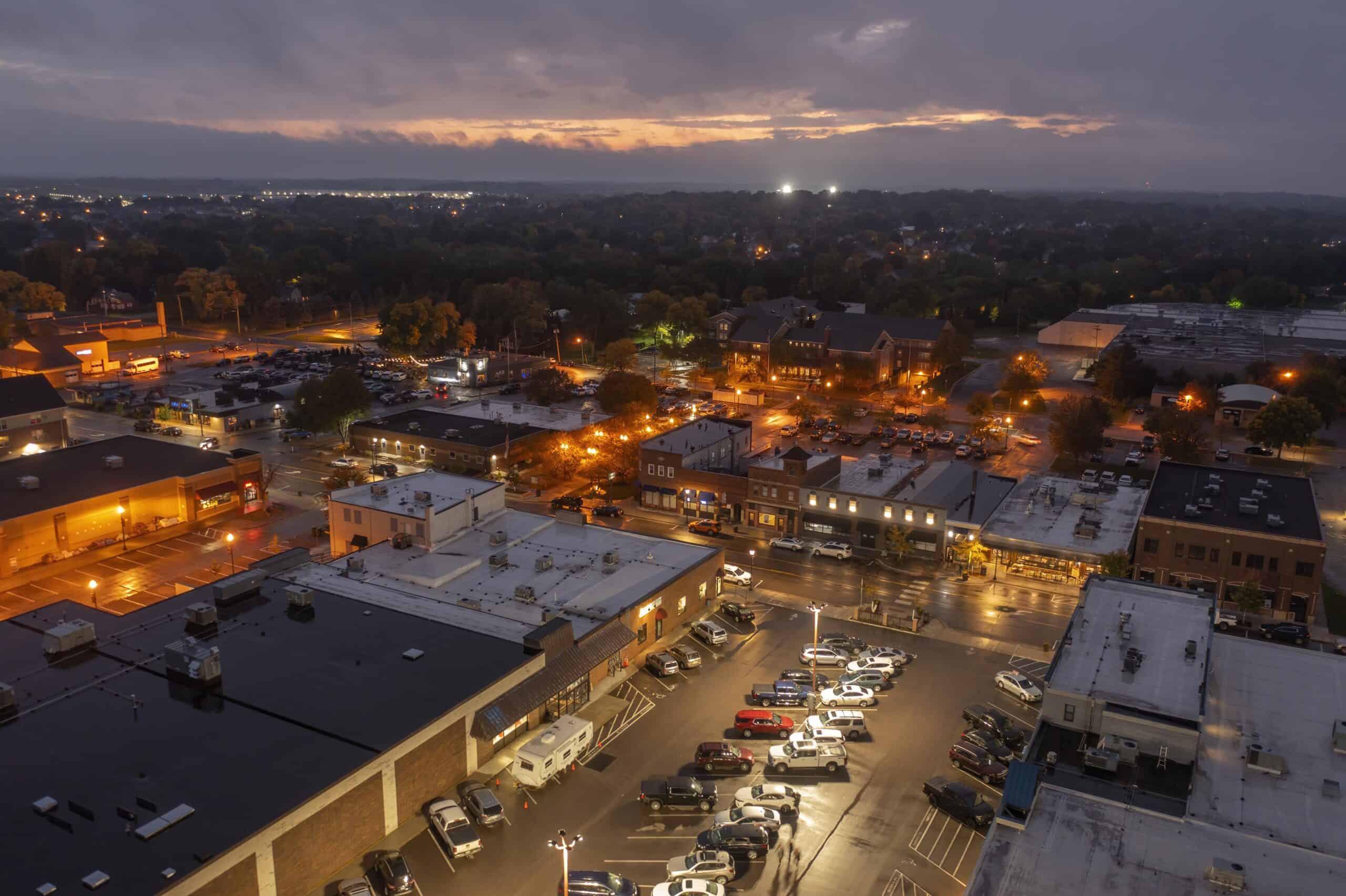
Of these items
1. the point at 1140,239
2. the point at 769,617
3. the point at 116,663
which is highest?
the point at 1140,239

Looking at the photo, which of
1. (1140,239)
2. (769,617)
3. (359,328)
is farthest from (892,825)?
(1140,239)

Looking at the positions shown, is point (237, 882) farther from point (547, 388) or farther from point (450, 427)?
point (547, 388)

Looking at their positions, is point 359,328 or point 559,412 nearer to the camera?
point 559,412

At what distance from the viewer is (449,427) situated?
50188 mm

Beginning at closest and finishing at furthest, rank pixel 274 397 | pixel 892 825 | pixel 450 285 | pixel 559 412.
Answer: pixel 892 825, pixel 559 412, pixel 274 397, pixel 450 285

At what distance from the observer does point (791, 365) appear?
7288cm

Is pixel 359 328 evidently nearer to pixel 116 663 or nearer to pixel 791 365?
pixel 791 365

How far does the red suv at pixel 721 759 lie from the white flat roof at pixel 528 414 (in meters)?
28.7

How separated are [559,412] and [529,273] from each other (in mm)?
64515

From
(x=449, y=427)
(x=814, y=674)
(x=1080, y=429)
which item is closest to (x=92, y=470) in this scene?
(x=449, y=427)

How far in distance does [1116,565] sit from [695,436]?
2012 cm

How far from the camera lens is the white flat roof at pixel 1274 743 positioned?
17672 mm

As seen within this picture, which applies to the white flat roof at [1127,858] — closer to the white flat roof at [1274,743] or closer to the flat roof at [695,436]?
the white flat roof at [1274,743]

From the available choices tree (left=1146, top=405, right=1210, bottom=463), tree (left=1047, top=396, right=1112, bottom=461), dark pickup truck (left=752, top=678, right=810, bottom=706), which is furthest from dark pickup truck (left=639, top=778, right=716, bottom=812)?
tree (left=1146, top=405, right=1210, bottom=463)
